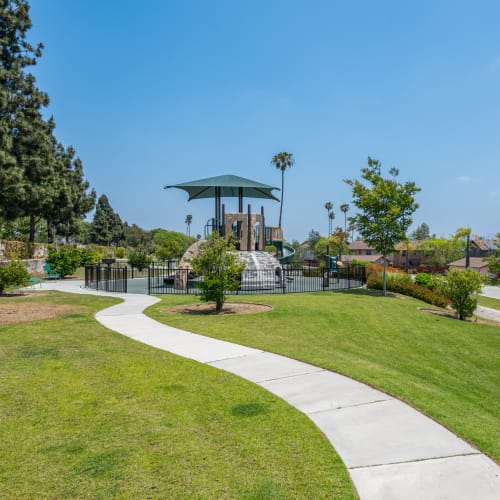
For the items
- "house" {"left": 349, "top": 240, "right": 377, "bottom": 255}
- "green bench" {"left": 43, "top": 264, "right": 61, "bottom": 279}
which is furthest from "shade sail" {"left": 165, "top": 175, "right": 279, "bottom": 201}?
"house" {"left": 349, "top": 240, "right": 377, "bottom": 255}

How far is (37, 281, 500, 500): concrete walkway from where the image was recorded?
359 cm

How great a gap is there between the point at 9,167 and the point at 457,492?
3223 cm

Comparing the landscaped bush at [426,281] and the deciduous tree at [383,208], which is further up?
the deciduous tree at [383,208]

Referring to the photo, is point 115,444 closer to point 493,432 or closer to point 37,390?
point 37,390

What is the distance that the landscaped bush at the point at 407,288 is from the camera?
19672 millimetres

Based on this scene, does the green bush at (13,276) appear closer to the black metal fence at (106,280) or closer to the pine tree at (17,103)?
the black metal fence at (106,280)

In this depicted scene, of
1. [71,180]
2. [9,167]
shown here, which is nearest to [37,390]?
[9,167]

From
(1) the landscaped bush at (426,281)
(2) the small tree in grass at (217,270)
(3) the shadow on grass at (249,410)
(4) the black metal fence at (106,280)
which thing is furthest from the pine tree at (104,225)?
(3) the shadow on grass at (249,410)

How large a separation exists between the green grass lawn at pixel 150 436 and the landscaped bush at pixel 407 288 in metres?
15.9

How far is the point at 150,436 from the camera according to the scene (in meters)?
4.50

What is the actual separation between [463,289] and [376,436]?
12885 mm

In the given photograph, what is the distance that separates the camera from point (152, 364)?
24.0 ft

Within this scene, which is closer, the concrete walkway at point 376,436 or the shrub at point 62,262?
the concrete walkway at point 376,436

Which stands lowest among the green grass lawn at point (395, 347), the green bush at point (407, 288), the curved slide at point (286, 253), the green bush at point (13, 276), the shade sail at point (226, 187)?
the green grass lawn at point (395, 347)
